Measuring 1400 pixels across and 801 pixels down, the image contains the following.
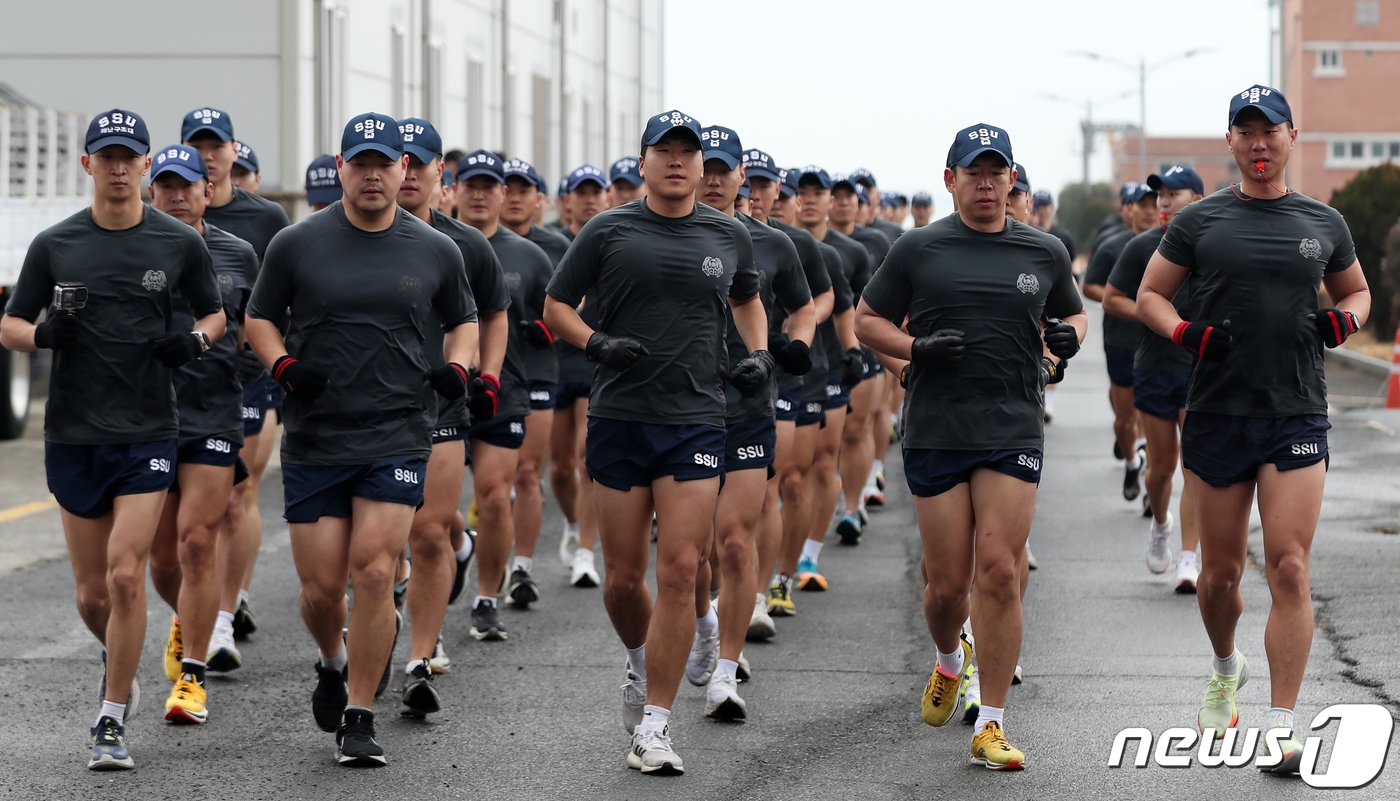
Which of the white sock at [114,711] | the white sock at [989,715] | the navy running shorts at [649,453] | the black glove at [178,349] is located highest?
the black glove at [178,349]

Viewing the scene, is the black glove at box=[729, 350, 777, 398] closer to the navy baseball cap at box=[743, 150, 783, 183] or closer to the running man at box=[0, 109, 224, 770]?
the running man at box=[0, 109, 224, 770]

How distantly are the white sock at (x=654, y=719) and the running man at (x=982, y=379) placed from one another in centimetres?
105

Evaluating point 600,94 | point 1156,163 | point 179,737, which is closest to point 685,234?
point 179,737

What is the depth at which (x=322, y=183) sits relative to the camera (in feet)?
36.2

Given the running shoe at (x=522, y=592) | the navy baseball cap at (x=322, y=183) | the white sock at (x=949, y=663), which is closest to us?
the white sock at (x=949, y=663)

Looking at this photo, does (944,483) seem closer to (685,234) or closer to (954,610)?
(954,610)

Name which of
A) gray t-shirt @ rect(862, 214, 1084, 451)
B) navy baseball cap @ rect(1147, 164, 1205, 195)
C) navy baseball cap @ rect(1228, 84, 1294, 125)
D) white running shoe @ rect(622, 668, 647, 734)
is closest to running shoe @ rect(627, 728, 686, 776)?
white running shoe @ rect(622, 668, 647, 734)

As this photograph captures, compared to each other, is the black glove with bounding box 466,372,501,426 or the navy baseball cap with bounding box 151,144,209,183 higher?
the navy baseball cap with bounding box 151,144,209,183

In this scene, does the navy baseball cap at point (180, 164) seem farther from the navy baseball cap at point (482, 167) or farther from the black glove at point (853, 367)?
the black glove at point (853, 367)

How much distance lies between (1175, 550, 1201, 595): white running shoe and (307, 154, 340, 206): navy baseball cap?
4.72 metres

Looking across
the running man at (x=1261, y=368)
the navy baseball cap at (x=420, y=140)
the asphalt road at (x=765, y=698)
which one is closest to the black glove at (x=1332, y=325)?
the running man at (x=1261, y=368)

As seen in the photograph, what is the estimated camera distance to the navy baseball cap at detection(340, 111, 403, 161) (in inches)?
287

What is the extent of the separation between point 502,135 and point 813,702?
32.9 metres

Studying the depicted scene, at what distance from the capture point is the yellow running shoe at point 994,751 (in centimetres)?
720
